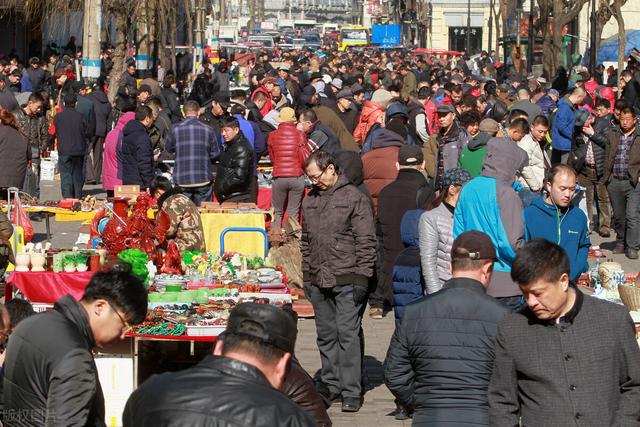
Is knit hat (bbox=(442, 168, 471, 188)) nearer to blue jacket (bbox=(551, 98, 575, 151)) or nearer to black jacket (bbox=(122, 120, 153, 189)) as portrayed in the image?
black jacket (bbox=(122, 120, 153, 189))

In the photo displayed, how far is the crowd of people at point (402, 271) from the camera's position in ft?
17.7

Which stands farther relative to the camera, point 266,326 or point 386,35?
point 386,35

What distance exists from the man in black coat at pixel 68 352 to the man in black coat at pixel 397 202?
20.3 ft

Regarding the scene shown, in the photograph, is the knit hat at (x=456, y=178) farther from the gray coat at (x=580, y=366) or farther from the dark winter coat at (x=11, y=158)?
the dark winter coat at (x=11, y=158)

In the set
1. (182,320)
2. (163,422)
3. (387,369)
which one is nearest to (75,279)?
(182,320)

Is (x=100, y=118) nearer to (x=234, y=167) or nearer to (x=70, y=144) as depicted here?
(x=70, y=144)

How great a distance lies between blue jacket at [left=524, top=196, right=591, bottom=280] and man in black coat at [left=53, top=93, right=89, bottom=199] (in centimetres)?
1230

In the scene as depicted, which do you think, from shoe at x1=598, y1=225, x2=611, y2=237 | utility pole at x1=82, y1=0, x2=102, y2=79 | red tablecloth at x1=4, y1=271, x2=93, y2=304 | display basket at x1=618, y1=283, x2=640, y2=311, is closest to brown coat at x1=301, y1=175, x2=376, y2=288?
display basket at x1=618, y1=283, x2=640, y2=311

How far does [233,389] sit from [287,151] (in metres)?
12.5

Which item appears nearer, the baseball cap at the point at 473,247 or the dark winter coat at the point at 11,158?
the baseball cap at the point at 473,247

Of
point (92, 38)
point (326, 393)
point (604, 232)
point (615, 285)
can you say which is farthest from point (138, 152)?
point (92, 38)

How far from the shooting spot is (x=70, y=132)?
20.2 metres

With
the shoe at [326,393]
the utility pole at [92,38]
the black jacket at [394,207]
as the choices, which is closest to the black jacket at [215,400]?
the shoe at [326,393]

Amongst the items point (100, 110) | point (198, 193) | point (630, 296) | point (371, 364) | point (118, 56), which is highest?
point (118, 56)
